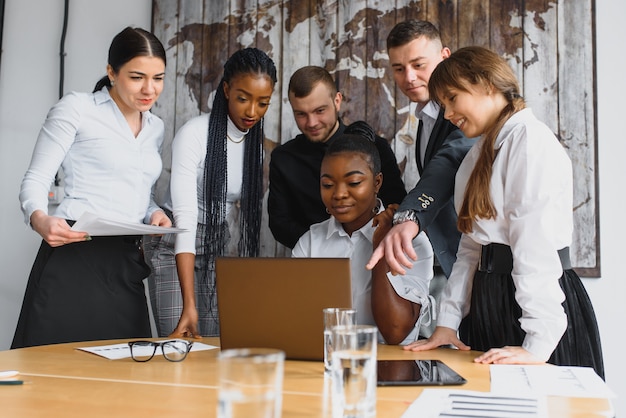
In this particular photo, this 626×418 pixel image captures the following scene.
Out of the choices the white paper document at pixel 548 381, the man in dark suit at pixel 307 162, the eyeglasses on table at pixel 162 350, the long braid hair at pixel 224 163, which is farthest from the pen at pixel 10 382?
the man in dark suit at pixel 307 162

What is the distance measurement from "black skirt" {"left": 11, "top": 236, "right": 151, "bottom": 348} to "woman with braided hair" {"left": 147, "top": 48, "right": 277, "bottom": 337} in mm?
169

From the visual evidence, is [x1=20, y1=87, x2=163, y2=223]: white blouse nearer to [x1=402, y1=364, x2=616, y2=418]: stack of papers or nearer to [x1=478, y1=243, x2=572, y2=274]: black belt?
[x1=478, y1=243, x2=572, y2=274]: black belt

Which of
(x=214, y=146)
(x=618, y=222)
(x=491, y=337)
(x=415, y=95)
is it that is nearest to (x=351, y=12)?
(x=415, y=95)

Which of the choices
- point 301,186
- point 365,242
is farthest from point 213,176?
point 365,242

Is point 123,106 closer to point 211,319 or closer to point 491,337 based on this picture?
point 211,319

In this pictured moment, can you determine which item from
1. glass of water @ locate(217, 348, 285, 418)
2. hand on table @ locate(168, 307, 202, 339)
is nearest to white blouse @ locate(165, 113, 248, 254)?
hand on table @ locate(168, 307, 202, 339)

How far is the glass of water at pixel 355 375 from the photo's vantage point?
0.80 metres

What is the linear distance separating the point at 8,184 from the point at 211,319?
4.20 feet

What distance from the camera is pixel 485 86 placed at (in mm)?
1611

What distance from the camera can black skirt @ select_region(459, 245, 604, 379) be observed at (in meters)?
1.55

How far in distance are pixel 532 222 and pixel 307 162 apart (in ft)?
3.84

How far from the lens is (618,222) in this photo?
2428mm

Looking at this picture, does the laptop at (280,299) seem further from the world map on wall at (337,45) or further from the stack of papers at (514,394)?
the world map on wall at (337,45)

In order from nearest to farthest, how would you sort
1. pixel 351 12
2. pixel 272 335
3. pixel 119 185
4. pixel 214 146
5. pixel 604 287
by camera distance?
1. pixel 272 335
2. pixel 119 185
3. pixel 214 146
4. pixel 604 287
5. pixel 351 12
